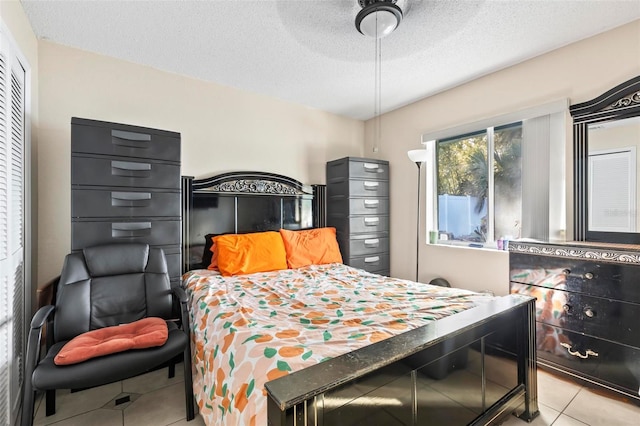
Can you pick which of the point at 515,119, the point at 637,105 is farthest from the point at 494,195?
the point at 637,105

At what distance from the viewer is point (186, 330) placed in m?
1.85

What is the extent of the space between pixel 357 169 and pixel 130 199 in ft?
7.85

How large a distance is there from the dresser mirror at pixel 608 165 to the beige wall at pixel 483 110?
90mm

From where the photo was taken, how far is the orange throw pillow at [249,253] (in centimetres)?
272

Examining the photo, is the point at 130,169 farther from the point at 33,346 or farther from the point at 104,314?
the point at 33,346

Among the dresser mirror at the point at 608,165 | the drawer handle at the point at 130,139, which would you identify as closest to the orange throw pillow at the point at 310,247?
the drawer handle at the point at 130,139

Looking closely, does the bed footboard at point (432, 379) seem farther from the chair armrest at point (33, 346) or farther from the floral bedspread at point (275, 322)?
the chair armrest at point (33, 346)

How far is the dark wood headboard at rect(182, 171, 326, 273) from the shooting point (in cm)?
296

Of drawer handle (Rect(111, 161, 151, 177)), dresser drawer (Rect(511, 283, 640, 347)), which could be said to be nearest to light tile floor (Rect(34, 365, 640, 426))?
dresser drawer (Rect(511, 283, 640, 347))

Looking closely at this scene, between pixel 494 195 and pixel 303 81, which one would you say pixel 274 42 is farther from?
pixel 494 195

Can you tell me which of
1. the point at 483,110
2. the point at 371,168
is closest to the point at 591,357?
the point at 483,110

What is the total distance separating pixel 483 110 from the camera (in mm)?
3025

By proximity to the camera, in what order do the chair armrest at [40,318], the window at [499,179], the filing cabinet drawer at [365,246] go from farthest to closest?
the filing cabinet drawer at [365,246] < the window at [499,179] < the chair armrest at [40,318]

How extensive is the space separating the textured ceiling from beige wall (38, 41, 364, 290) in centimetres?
15
